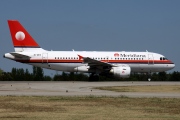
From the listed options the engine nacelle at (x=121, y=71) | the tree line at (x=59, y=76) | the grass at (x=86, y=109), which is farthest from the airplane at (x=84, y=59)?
the grass at (x=86, y=109)

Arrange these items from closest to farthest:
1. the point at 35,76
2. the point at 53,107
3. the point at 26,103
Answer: the point at 53,107 < the point at 26,103 < the point at 35,76

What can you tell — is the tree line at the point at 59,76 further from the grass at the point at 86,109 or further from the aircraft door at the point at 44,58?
the grass at the point at 86,109

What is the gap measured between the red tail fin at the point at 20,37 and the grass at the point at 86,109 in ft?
86.4

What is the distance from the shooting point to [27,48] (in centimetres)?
4491

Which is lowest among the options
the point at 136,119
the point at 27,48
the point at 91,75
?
the point at 136,119

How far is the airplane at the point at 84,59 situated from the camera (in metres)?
43.4

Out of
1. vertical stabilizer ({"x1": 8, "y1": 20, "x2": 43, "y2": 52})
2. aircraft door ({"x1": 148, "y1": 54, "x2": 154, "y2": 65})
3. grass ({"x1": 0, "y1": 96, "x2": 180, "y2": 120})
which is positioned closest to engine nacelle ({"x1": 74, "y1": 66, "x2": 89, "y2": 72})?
vertical stabilizer ({"x1": 8, "y1": 20, "x2": 43, "y2": 52})

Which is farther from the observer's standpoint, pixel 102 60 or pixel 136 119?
pixel 102 60

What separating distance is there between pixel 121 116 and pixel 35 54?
31.1 m

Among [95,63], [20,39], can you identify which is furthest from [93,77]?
[20,39]

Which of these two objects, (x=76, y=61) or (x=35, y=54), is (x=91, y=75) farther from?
(x=35, y=54)

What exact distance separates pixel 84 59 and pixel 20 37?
7.71 metres

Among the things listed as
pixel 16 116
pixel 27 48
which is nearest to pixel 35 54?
pixel 27 48

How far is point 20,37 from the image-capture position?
45094 mm
